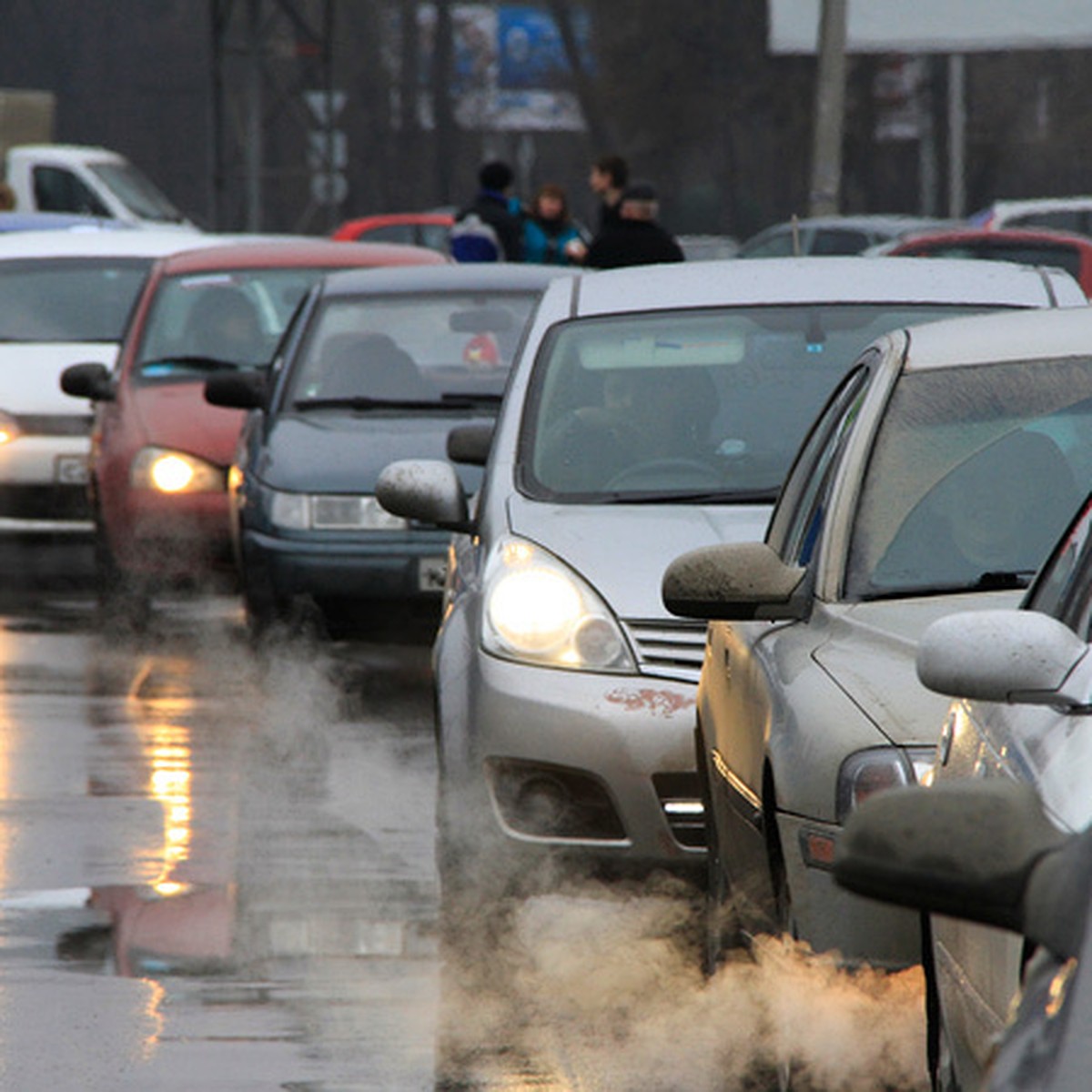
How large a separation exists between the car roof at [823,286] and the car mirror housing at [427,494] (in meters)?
0.56

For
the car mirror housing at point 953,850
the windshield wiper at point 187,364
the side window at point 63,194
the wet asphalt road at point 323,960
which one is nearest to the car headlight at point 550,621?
the wet asphalt road at point 323,960

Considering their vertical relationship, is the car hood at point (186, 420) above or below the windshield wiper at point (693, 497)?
below

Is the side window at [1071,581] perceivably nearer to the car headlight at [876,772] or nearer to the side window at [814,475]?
the car headlight at [876,772]

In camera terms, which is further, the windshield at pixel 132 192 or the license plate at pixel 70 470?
the windshield at pixel 132 192

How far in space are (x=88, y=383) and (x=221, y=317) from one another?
0.87 meters

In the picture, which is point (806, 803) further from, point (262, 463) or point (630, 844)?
point (262, 463)

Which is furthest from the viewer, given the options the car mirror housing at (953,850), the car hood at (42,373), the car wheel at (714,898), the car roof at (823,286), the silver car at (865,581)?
the car hood at (42,373)

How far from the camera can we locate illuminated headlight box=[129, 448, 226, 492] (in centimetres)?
1283

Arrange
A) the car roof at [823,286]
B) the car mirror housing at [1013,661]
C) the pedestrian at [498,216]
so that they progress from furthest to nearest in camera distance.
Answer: the pedestrian at [498,216], the car roof at [823,286], the car mirror housing at [1013,661]

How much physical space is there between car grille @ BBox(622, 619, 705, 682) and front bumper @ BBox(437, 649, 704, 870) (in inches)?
2.2

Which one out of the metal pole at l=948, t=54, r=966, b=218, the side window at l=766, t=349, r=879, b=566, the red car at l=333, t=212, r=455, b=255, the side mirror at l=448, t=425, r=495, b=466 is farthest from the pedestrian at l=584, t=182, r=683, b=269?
the metal pole at l=948, t=54, r=966, b=218

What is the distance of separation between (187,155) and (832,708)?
6195cm

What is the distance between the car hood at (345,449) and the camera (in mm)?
11062

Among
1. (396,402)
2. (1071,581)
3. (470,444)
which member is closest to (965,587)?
(1071,581)
